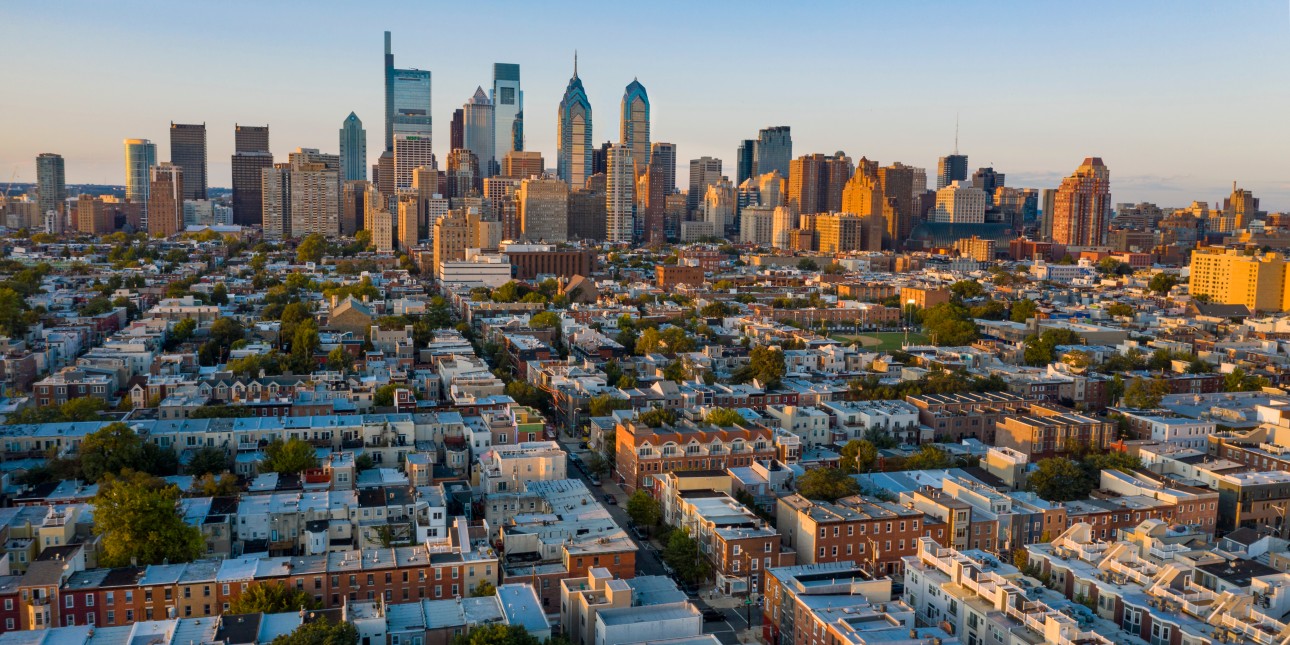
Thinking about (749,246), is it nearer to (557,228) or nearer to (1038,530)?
(557,228)

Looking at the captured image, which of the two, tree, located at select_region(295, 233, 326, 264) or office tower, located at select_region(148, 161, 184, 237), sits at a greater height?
office tower, located at select_region(148, 161, 184, 237)

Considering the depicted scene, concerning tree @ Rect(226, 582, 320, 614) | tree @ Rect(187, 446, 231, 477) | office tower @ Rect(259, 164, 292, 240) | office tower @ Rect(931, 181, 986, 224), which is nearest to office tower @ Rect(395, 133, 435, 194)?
office tower @ Rect(259, 164, 292, 240)

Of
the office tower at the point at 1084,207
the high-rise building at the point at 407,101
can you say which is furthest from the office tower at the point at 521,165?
the office tower at the point at 1084,207

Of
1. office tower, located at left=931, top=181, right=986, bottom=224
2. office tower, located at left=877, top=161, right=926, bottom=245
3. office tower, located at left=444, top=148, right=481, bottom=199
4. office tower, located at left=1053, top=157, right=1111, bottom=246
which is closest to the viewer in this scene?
office tower, located at left=1053, top=157, right=1111, bottom=246

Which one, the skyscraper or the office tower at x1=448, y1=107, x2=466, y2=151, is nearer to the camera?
the skyscraper

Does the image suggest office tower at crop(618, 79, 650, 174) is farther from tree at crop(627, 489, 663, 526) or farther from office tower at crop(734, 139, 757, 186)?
tree at crop(627, 489, 663, 526)

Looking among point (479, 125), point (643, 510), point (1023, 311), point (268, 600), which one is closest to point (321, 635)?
point (268, 600)

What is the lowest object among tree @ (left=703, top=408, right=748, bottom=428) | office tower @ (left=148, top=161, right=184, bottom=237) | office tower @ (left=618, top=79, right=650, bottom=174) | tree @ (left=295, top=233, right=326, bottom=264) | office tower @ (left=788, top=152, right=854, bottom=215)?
tree @ (left=703, top=408, right=748, bottom=428)

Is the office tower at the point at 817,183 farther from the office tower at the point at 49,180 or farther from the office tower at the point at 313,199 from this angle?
the office tower at the point at 49,180
